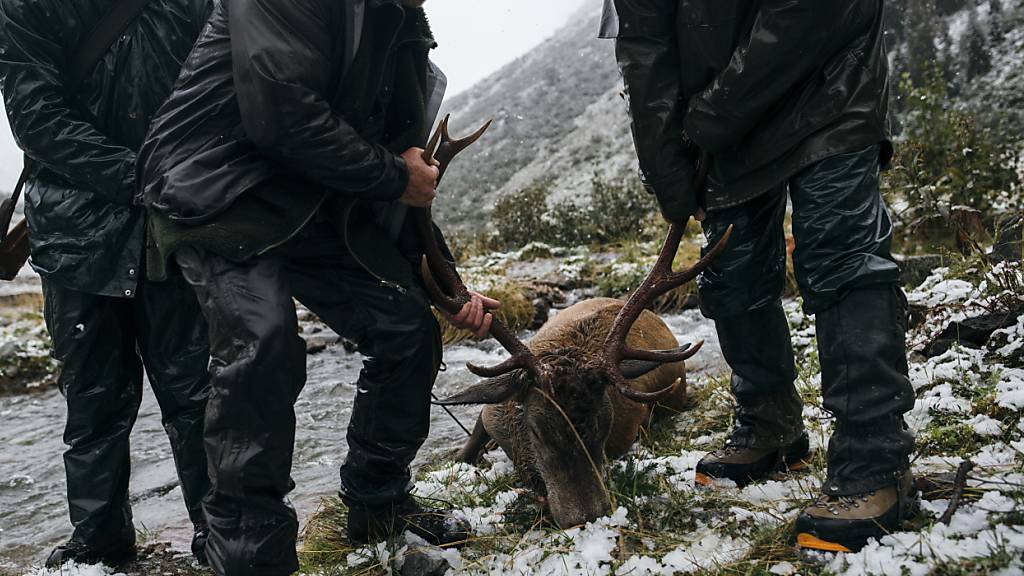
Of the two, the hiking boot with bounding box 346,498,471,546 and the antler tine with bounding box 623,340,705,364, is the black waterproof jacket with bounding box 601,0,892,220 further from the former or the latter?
the hiking boot with bounding box 346,498,471,546

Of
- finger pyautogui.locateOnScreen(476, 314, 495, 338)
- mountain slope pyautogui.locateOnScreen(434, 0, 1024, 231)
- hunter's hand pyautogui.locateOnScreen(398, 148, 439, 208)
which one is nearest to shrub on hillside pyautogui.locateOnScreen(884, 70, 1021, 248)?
mountain slope pyautogui.locateOnScreen(434, 0, 1024, 231)

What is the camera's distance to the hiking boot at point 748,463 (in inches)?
143

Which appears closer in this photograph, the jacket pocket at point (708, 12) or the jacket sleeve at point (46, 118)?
the jacket pocket at point (708, 12)

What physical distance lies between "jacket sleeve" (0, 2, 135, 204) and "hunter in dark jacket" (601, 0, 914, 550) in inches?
88.4

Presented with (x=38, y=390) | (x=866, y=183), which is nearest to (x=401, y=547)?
(x=866, y=183)

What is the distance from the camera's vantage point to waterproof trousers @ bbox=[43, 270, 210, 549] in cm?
364

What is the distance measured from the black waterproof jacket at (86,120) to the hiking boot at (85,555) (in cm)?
118

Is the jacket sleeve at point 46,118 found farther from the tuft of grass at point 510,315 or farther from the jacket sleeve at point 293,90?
the tuft of grass at point 510,315

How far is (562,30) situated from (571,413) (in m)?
25.9

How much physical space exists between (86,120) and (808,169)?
3144 mm


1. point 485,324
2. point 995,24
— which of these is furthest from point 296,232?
point 995,24

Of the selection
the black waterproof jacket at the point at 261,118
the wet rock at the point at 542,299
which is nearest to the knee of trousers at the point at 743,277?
the black waterproof jacket at the point at 261,118

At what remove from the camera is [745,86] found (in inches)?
117

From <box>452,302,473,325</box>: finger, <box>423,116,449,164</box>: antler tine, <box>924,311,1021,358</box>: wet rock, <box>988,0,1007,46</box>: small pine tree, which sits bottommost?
<box>924,311,1021,358</box>: wet rock
